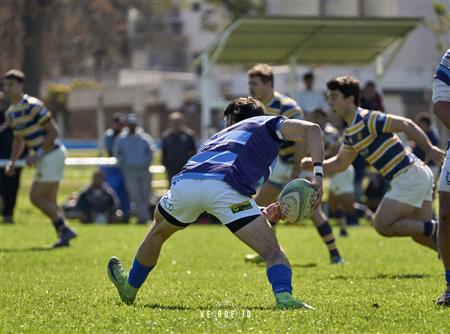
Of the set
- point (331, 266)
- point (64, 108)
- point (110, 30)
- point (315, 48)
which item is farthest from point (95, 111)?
point (331, 266)

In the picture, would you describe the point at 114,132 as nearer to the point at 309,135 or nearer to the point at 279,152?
the point at 279,152

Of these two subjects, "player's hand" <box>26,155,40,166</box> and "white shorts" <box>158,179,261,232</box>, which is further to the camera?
"player's hand" <box>26,155,40,166</box>

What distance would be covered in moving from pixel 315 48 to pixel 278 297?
19.2 meters

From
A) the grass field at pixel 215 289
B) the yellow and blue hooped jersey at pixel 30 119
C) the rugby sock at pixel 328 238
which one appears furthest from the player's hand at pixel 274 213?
the yellow and blue hooped jersey at pixel 30 119

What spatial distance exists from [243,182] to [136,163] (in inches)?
595

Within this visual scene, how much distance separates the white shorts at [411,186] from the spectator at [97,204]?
12.0m

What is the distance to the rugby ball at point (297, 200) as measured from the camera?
26.5 feet

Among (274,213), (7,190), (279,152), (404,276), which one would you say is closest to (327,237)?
(279,152)

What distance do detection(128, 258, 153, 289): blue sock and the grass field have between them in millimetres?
171

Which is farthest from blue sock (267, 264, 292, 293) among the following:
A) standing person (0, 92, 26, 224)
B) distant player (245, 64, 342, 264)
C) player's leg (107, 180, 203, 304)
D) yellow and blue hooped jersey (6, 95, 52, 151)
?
standing person (0, 92, 26, 224)

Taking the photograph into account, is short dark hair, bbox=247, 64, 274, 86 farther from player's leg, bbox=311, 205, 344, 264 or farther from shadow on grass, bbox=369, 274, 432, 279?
shadow on grass, bbox=369, 274, 432, 279

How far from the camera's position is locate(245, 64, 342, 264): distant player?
41.9ft

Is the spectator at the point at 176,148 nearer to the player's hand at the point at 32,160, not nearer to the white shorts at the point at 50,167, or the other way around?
the white shorts at the point at 50,167

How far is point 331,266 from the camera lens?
42.3ft
